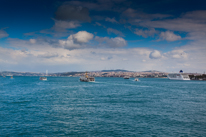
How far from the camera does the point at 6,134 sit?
22453 millimetres

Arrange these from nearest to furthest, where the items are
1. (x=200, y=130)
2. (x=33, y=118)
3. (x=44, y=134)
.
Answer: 1. (x=44, y=134)
2. (x=200, y=130)
3. (x=33, y=118)

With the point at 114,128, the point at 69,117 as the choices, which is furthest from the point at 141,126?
the point at 69,117

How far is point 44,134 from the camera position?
73.6 feet

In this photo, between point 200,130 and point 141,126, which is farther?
point 141,126

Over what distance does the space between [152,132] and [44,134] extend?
48.2 ft

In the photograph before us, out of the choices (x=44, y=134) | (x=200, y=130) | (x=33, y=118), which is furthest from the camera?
(x=33, y=118)

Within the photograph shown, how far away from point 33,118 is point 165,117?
78.6 feet

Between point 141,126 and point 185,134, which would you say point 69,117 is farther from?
point 185,134

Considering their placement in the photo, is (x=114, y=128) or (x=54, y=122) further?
(x=54, y=122)

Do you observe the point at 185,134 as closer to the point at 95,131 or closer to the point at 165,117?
the point at 165,117

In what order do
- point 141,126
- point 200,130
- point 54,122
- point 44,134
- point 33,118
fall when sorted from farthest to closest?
point 33,118, point 54,122, point 141,126, point 200,130, point 44,134

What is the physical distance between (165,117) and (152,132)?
8.94 metres

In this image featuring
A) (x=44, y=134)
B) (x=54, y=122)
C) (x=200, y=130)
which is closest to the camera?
(x=44, y=134)

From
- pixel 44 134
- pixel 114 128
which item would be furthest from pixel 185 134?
pixel 44 134
